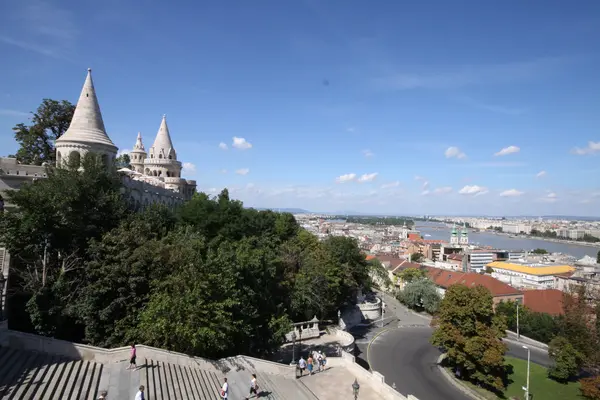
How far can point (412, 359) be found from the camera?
90.7 ft

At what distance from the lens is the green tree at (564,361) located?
2456 centimetres

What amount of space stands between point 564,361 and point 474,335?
634 centimetres

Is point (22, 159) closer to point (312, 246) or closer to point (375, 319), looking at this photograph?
point (312, 246)

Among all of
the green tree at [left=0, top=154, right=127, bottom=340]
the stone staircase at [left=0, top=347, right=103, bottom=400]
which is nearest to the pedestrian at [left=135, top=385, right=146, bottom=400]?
the stone staircase at [left=0, top=347, right=103, bottom=400]

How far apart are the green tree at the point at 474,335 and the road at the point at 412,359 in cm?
185

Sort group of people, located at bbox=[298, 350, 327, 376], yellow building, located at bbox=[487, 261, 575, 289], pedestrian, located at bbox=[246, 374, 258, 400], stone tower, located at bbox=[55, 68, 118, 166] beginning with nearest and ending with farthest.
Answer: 1. pedestrian, located at bbox=[246, 374, 258, 400]
2. group of people, located at bbox=[298, 350, 327, 376]
3. stone tower, located at bbox=[55, 68, 118, 166]
4. yellow building, located at bbox=[487, 261, 575, 289]

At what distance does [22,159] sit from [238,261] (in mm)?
20648

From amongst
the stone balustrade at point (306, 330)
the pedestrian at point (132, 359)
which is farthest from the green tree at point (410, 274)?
the pedestrian at point (132, 359)

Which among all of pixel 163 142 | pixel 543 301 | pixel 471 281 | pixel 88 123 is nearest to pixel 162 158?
pixel 163 142

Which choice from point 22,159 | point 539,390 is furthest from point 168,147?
point 539,390

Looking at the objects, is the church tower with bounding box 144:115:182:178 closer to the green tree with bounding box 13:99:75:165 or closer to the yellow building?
the green tree with bounding box 13:99:75:165

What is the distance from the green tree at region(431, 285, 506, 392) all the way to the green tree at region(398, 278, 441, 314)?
17917 millimetres

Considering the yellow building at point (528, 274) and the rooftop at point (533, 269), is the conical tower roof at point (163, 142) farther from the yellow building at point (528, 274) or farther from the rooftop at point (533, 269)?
the rooftop at point (533, 269)

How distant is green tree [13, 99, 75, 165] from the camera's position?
28.1 metres
